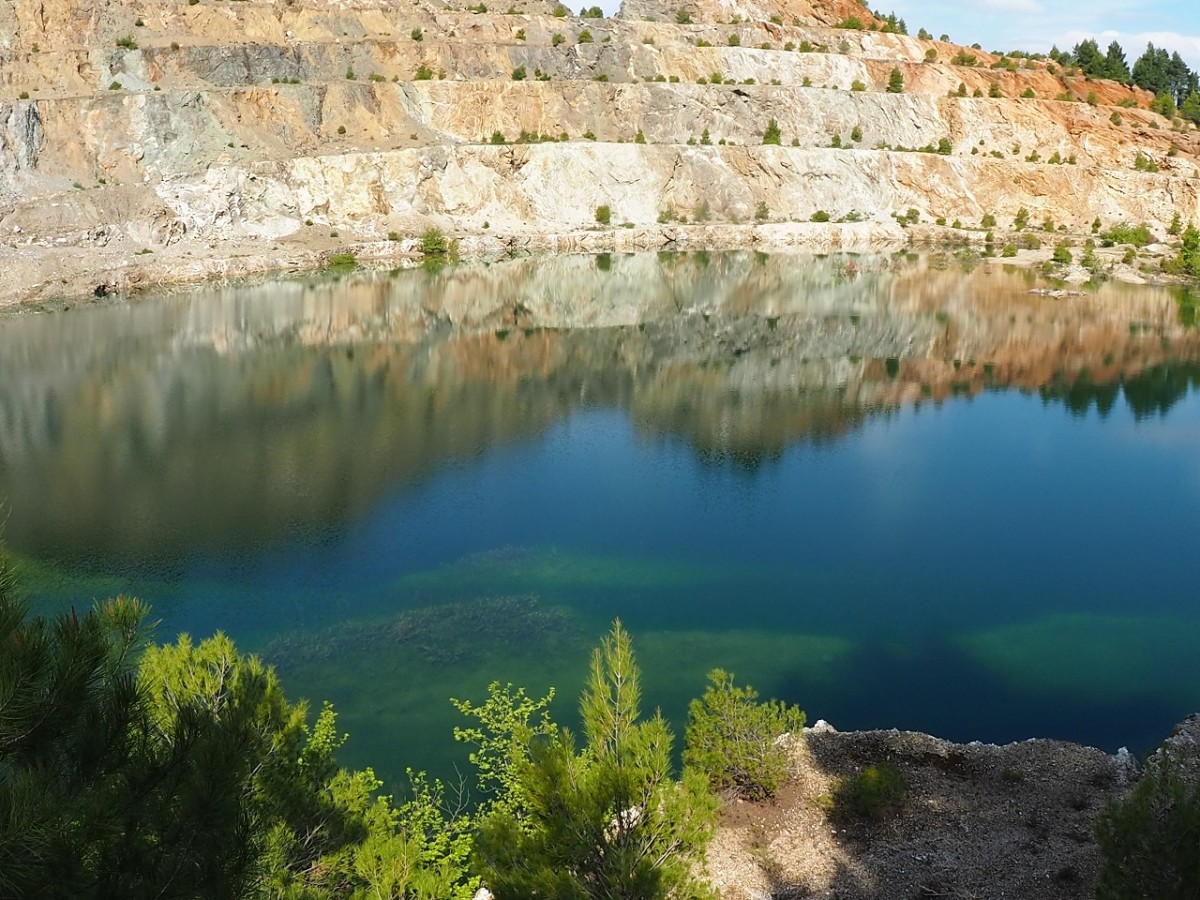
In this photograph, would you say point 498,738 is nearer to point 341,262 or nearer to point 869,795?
point 869,795

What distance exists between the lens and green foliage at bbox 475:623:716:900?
759 cm

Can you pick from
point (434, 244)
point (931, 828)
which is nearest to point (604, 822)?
point (931, 828)

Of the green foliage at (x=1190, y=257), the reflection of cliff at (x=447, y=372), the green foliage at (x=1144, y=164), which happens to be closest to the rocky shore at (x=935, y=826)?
the reflection of cliff at (x=447, y=372)

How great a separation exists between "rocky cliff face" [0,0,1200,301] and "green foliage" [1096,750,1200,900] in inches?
2036

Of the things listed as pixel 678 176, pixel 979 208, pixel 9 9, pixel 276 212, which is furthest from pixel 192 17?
pixel 979 208

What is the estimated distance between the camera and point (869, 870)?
36.1 ft

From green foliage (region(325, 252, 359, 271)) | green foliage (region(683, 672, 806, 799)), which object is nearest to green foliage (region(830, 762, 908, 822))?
green foliage (region(683, 672, 806, 799))

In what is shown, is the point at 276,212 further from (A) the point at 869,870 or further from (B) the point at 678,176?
(A) the point at 869,870

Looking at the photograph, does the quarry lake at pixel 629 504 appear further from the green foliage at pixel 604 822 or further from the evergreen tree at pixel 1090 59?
the evergreen tree at pixel 1090 59

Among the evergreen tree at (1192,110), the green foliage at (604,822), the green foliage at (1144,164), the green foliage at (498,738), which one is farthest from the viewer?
the evergreen tree at (1192,110)

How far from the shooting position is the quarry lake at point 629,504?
17500 mm

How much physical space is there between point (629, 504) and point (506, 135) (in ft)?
174

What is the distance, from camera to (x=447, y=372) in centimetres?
3822

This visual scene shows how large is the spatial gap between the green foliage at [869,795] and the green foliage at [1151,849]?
3.57m
